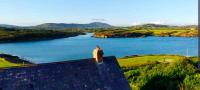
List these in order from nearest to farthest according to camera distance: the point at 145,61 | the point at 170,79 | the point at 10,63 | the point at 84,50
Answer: the point at 170,79, the point at 145,61, the point at 10,63, the point at 84,50

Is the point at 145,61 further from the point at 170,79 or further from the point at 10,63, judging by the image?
the point at 10,63

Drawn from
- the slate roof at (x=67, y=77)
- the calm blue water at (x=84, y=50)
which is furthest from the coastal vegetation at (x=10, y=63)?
the slate roof at (x=67, y=77)

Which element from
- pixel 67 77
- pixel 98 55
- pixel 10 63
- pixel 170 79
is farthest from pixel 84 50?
pixel 67 77

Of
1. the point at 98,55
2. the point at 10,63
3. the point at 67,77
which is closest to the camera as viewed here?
the point at 67,77

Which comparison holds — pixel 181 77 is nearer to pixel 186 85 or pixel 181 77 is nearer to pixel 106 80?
pixel 186 85

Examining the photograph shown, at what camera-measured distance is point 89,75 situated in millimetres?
22125

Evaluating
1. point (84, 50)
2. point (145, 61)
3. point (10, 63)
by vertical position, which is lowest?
point (84, 50)

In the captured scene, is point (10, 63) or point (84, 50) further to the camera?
point (84, 50)

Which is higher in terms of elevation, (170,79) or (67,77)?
(67,77)

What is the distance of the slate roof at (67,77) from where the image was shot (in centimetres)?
2058

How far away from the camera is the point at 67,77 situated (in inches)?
851

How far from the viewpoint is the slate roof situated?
67.5 ft

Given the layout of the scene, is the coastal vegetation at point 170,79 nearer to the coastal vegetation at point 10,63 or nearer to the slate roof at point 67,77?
the slate roof at point 67,77

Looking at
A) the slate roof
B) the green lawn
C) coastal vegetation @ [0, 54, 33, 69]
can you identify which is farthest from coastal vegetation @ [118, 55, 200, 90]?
coastal vegetation @ [0, 54, 33, 69]
